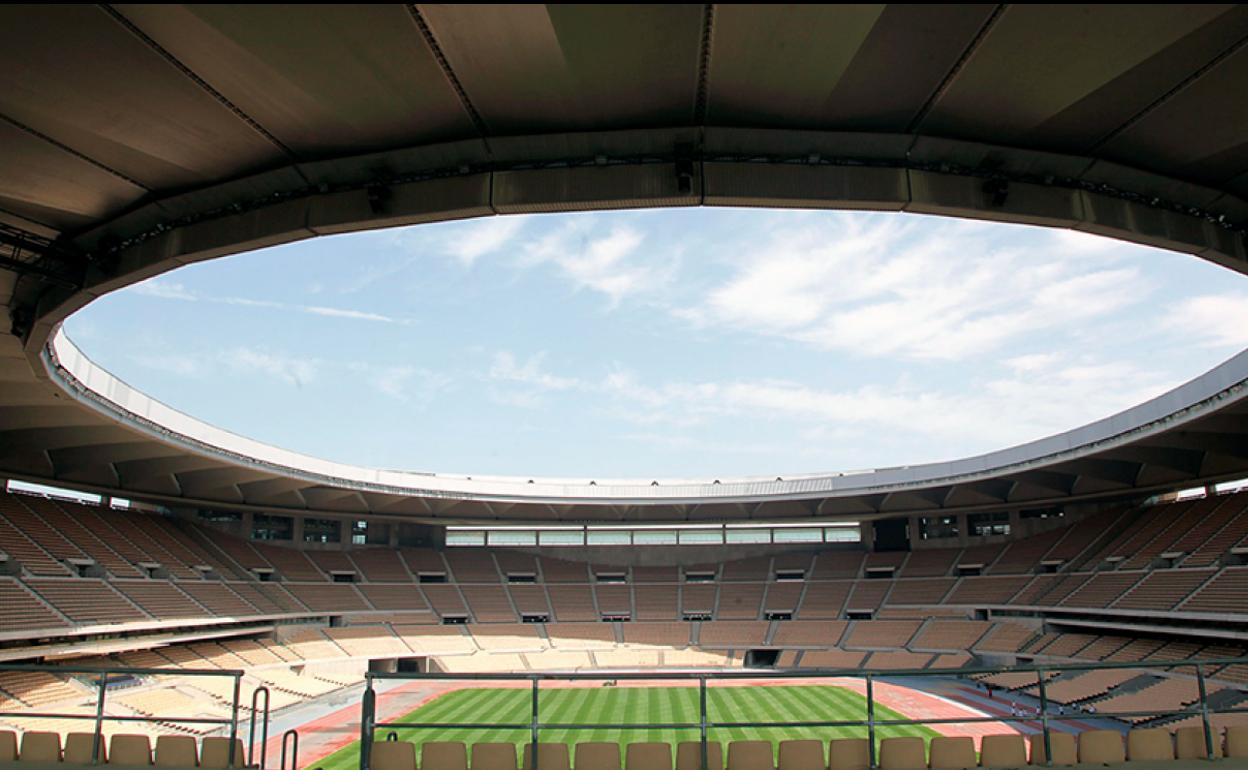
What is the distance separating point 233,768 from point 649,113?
288 inches

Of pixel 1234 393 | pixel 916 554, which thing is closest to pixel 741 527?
pixel 916 554

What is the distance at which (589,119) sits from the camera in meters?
7.68

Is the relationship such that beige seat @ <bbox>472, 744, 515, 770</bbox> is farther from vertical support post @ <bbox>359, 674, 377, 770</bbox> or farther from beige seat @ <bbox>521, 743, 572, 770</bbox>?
vertical support post @ <bbox>359, 674, 377, 770</bbox>

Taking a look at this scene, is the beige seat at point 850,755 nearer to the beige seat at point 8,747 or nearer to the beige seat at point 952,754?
the beige seat at point 952,754

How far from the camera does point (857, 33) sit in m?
6.14

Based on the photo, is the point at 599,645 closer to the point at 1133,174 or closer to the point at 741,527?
the point at 741,527

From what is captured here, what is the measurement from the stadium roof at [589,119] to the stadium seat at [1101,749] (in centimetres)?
550

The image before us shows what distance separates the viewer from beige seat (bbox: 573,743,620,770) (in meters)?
6.95

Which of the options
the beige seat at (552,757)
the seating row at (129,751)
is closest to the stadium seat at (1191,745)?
the beige seat at (552,757)

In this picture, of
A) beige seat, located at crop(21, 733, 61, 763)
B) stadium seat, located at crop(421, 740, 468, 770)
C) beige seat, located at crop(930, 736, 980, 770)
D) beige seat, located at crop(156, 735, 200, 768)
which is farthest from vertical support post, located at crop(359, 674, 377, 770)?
beige seat, located at crop(930, 736, 980, 770)

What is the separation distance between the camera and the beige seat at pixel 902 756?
696 cm

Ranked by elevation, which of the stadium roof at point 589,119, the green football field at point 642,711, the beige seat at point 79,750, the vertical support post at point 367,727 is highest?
the stadium roof at point 589,119

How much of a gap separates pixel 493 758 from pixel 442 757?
0.49m

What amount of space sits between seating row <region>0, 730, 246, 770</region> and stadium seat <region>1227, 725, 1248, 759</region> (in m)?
9.51
